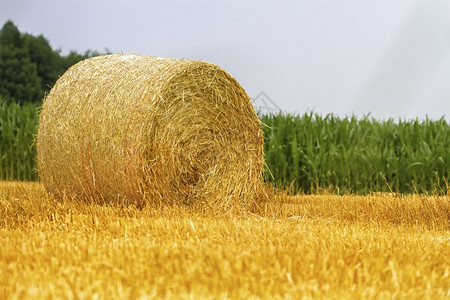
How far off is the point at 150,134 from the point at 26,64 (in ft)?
87.0

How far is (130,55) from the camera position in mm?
6102

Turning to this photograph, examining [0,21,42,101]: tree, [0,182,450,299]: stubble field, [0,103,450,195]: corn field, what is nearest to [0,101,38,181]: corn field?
[0,103,450,195]: corn field

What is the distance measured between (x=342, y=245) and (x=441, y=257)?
613 millimetres

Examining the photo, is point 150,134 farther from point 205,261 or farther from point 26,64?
point 26,64

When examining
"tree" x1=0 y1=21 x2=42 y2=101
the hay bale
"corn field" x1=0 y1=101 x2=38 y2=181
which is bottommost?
"corn field" x1=0 y1=101 x2=38 y2=181

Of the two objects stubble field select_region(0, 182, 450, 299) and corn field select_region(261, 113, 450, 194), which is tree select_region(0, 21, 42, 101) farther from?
stubble field select_region(0, 182, 450, 299)

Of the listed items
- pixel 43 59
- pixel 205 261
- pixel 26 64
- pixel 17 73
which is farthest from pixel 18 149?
pixel 43 59

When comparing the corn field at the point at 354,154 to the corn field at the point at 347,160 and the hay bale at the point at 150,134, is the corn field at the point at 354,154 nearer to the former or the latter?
the corn field at the point at 347,160

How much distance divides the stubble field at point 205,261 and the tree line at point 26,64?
79.7 ft

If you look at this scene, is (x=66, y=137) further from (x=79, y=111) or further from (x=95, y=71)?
(x=95, y=71)

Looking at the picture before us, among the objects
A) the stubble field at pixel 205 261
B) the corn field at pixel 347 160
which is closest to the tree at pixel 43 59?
the corn field at pixel 347 160

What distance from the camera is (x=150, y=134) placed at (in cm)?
520

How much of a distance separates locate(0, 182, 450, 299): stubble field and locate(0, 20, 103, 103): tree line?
956 inches

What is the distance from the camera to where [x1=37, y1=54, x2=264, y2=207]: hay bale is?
17.0ft
